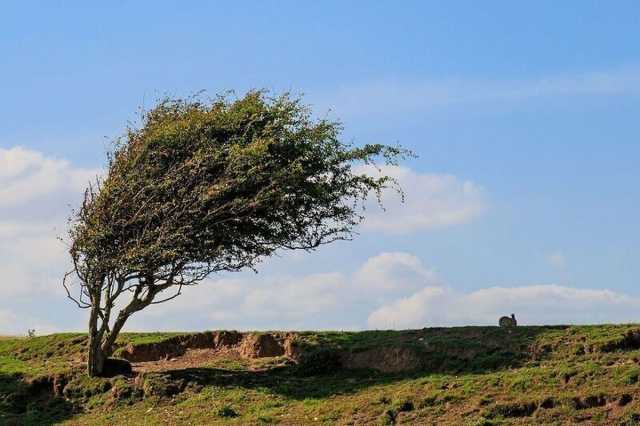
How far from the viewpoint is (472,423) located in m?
28.8

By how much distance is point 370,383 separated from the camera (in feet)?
113

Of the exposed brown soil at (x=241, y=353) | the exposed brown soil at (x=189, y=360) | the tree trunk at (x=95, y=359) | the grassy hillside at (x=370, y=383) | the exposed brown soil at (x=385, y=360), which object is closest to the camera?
the grassy hillside at (x=370, y=383)

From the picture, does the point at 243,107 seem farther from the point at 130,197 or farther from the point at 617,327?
the point at 617,327

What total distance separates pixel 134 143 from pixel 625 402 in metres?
19.5

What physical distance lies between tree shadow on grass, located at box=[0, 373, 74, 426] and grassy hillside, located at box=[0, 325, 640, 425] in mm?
49

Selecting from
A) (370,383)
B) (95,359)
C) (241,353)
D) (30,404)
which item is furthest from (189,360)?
(370,383)

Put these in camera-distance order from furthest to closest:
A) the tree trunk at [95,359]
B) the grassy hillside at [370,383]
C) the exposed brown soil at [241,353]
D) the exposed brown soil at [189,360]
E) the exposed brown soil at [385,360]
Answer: the exposed brown soil at [189,360], the tree trunk at [95,359], the exposed brown soil at [241,353], the exposed brown soil at [385,360], the grassy hillside at [370,383]

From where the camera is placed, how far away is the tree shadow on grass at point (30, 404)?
1415 inches

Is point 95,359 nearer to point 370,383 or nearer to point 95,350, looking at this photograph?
point 95,350

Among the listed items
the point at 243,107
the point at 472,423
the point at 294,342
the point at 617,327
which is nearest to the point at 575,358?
the point at 617,327

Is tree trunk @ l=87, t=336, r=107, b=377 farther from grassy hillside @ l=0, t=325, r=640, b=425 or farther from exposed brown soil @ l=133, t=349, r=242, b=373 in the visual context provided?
exposed brown soil @ l=133, t=349, r=242, b=373

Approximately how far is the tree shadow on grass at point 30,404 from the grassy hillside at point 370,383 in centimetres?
5

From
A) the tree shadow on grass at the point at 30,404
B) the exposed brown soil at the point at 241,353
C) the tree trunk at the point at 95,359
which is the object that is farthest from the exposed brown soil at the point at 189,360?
the tree shadow on grass at the point at 30,404

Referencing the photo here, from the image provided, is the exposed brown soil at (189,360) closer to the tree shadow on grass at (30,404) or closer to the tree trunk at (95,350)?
the tree trunk at (95,350)
